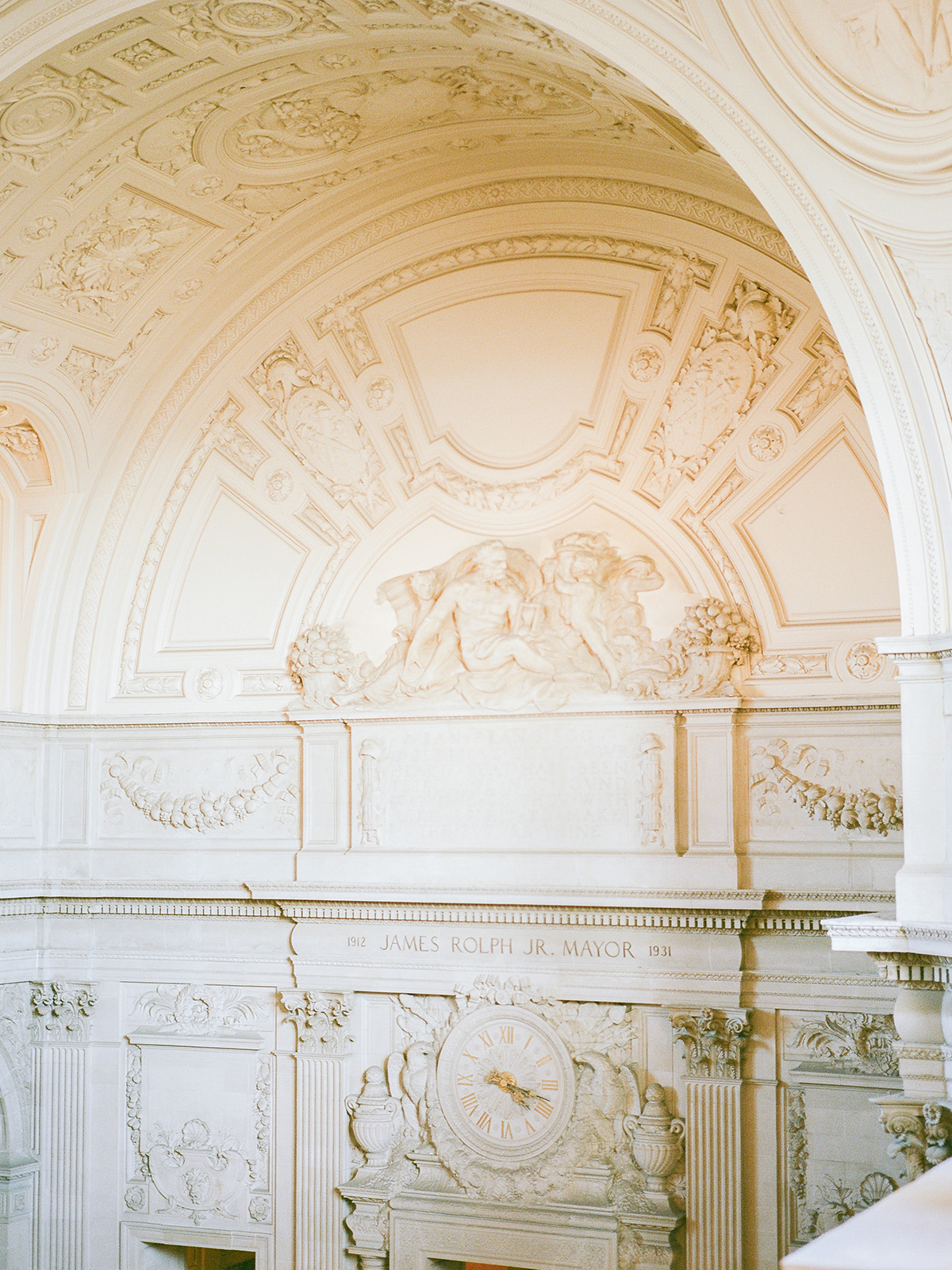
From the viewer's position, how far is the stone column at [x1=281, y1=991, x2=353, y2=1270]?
1367 centimetres

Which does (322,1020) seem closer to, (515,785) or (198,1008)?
(198,1008)

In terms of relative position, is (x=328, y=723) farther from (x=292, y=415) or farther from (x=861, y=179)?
(x=861, y=179)

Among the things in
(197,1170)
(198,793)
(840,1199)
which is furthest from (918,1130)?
(198,793)

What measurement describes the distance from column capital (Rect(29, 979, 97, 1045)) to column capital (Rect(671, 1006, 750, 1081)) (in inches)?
A: 231

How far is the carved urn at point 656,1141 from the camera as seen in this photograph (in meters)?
12.6

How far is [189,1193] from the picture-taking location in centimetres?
1429

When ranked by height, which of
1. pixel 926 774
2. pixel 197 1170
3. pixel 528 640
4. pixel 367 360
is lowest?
pixel 197 1170

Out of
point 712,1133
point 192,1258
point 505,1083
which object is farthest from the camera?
point 192,1258

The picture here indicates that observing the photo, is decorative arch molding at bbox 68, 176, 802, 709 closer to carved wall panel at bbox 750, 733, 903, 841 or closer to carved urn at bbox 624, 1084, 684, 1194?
carved wall panel at bbox 750, 733, 903, 841

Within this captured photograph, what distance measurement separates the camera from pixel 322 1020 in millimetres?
13914

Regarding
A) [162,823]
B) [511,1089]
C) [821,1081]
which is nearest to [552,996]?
[511,1089]

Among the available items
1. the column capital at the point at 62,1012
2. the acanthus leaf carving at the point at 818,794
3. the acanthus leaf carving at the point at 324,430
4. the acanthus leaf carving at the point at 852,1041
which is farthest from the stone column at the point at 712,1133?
the column capital at the point at 62,1012

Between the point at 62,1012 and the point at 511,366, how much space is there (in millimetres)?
7590

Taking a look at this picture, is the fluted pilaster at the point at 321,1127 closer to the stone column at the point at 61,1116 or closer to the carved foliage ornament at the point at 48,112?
the stone column at the point at 61,1116
